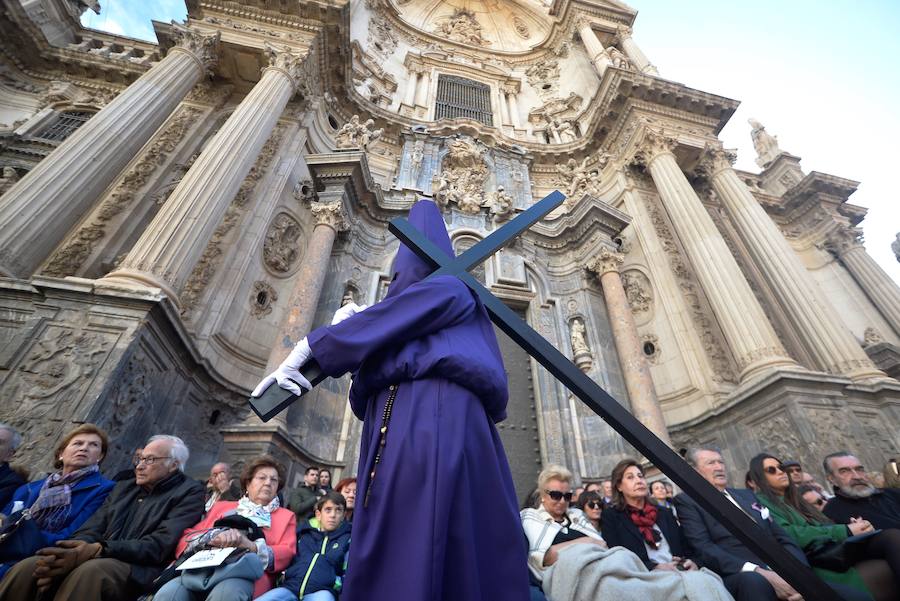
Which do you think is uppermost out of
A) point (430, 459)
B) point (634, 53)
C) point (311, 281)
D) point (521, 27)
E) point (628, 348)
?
point (521, 27)

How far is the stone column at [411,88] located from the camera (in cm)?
1537

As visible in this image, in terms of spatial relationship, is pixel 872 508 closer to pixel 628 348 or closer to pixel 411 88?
pixel 628 348

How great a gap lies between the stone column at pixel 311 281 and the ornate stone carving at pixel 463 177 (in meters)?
3.40

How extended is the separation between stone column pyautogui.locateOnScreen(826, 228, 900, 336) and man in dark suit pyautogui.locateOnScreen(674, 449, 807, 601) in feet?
44.9

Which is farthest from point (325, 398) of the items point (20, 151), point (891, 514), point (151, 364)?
point (20, 151)

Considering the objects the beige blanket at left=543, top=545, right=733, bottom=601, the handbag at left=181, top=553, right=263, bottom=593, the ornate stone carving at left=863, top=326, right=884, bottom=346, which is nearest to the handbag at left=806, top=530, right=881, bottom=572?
the beige blanket at left=543, top=545, right=733, bottom=601

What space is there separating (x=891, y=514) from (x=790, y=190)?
640 inches

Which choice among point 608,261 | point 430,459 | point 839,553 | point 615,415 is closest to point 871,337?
point 608,261

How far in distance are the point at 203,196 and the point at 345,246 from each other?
3.33 m

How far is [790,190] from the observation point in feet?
48.9

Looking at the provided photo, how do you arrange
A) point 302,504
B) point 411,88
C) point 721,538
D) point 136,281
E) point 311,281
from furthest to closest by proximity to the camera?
point 411,88 < point 311,281 < point 136,281 < point 302,504 < point 721,538

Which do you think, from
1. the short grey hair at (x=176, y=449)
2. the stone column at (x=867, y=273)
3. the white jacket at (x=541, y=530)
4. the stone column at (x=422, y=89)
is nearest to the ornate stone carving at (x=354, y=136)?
the stone column at (x=422, y=89)

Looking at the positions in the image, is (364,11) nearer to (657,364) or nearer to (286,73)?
(286,73)

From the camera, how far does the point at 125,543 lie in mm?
2273
